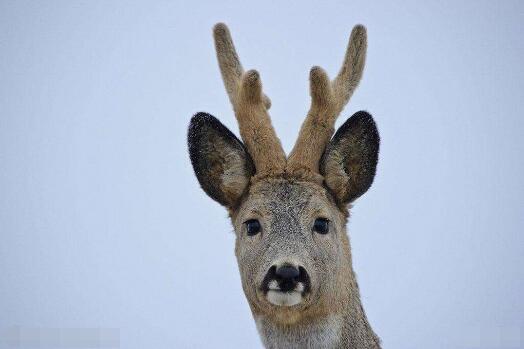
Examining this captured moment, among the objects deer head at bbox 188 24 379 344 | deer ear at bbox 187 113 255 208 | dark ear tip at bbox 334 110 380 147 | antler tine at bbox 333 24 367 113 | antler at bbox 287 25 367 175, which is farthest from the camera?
antler tine at bbox 333 24 367 113

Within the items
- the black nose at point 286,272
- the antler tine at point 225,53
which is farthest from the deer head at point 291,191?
the antler tine at point 225,53

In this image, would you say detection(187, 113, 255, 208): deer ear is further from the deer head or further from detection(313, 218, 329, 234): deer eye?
detection(313, 218, 329, 234): deer eye

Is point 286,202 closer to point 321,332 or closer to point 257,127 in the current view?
point 257,127

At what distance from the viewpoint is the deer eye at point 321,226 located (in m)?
7.64

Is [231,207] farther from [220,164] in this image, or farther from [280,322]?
[280,322]

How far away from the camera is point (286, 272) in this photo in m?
6.77

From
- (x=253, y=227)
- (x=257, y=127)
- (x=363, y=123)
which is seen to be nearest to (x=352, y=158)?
(x=363, y=123)

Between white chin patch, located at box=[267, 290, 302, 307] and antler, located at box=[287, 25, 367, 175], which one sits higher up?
antler, located at box=[287, 25, 367, 175]

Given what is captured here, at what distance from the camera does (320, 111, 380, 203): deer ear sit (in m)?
7.82

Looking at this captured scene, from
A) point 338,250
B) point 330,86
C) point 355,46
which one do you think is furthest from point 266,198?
point 355,46

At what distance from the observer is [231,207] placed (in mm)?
8352

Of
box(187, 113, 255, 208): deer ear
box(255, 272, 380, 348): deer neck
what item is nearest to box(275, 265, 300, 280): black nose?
box(255, 272, 380, 348): deer neck

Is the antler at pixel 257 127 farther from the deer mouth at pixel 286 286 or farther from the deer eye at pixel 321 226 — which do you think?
the deer mouth at pixel 286 286

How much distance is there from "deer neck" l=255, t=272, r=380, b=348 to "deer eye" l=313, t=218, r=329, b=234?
80cm
